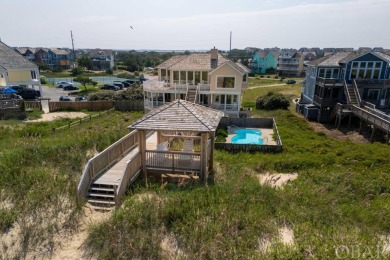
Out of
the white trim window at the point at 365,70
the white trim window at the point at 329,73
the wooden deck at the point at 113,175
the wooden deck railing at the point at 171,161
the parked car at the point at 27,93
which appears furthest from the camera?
the parked car at the point at 27,93

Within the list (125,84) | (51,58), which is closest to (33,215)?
(125,84)

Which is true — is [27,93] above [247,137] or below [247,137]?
above

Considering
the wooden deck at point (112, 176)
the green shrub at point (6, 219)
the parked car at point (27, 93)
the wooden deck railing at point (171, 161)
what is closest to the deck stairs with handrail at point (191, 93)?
the wooden deck railing at point (171, 161)

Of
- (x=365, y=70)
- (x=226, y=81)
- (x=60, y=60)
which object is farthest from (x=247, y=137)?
(x=60, y=60)

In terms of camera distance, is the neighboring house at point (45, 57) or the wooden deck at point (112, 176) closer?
the wooden deck at point (112, 176)

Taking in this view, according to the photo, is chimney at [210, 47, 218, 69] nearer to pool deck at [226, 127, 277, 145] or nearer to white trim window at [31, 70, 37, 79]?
pool deck at [226, 127, 277, 145]

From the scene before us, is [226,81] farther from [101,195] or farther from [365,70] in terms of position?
[101,195]

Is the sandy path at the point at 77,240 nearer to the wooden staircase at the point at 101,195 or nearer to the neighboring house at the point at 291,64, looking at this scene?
the wooden staircase at the point at 101,195
